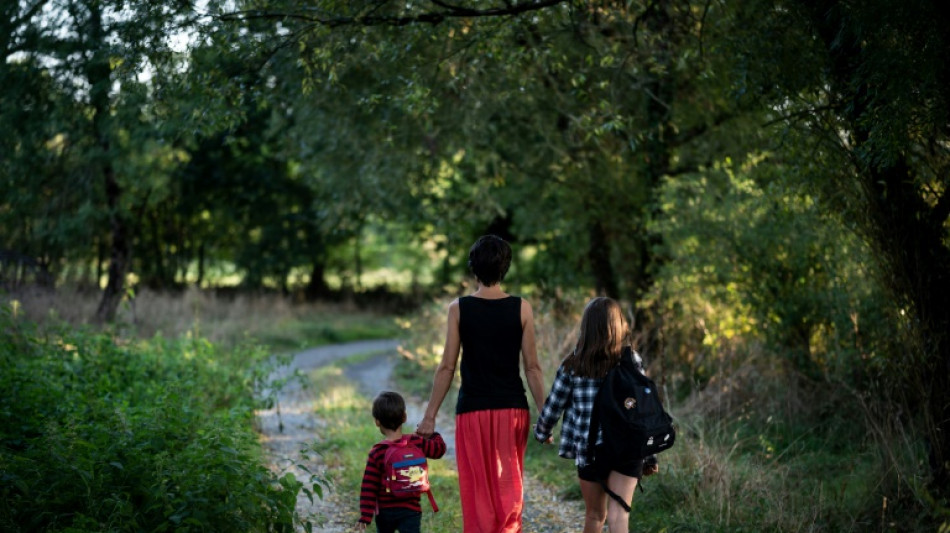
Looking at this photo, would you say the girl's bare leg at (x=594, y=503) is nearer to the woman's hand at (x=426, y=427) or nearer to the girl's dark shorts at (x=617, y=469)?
the girl's dark shorts at (x=617, y=469)

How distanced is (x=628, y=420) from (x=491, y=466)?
804 mm

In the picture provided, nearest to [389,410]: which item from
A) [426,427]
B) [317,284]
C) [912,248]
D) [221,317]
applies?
[426,427]

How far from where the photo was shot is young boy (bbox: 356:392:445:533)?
4.85 m

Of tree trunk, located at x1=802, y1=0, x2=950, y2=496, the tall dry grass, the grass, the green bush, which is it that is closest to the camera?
the green bush

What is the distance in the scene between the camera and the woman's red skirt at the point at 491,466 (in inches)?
193

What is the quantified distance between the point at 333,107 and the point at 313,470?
780 centimetres

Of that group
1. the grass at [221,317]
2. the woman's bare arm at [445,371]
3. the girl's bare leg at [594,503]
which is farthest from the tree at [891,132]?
the grass at [221,317]

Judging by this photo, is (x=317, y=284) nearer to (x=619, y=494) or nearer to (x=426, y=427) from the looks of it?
(x=426, y=427)

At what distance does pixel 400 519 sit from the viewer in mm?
4906

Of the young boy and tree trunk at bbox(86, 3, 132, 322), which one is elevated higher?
tree trunk at bbox(86, 3, 132, 322)

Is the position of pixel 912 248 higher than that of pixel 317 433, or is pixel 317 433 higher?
pixel 912 248

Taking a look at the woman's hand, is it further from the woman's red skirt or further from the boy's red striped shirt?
the woman's red skirt

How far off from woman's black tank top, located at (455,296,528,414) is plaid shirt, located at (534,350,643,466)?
263 mm

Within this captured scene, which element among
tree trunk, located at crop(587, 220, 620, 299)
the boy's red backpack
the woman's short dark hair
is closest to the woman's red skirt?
the boy's red backpack
